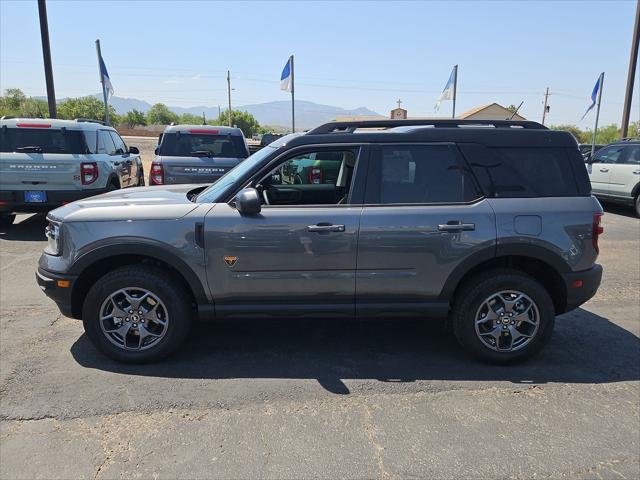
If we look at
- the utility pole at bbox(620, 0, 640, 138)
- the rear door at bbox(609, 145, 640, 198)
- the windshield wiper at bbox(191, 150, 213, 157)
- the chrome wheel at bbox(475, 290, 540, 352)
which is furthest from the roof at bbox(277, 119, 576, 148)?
the utility pole at bbox(620, 0, 640, 138)

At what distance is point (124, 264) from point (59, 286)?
0.50 meters

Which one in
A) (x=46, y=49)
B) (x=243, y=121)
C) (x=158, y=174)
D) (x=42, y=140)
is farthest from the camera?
(x=243, y=121)

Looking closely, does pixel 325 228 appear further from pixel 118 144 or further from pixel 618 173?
pixel 618 173

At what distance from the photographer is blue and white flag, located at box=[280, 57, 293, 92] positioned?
2325 centimetres

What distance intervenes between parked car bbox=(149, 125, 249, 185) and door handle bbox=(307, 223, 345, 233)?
5330 millimetres

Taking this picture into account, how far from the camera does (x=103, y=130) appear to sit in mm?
9461

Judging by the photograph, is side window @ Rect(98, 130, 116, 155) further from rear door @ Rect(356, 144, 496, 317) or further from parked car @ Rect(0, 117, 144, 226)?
rear door @ Rect(356, 144, 496, 317)

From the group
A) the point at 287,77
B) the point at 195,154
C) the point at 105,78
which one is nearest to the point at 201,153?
the point at 195,154

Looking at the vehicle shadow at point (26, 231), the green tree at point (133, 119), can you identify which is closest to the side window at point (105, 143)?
the vehicle shadow at point (26, 231)

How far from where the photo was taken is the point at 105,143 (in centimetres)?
936

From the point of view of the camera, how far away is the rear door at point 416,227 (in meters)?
3.69

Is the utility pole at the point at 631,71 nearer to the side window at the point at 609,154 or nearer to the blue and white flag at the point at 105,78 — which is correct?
the side window at the point at 609,154

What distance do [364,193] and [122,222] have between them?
73.9 inches

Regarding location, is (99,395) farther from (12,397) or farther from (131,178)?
(131,178)
